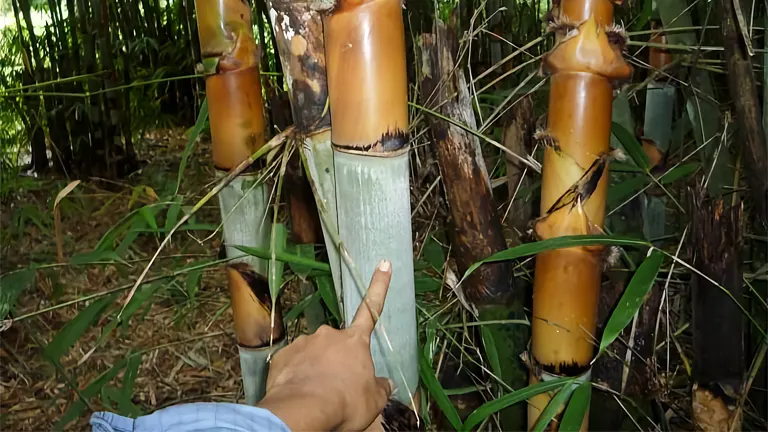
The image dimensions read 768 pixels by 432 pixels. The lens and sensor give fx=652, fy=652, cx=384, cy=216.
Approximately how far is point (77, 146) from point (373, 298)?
182 centimetres

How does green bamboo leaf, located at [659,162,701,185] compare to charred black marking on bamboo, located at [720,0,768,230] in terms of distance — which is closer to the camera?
charred black marking on bamboo, located at [720,0,768,230]

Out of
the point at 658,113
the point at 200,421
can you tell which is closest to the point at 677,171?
the point at 658,113

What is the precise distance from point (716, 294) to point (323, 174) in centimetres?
39

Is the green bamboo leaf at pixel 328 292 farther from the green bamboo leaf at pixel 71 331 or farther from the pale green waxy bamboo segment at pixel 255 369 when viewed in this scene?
the green bamboo leaf at pixel 71 331

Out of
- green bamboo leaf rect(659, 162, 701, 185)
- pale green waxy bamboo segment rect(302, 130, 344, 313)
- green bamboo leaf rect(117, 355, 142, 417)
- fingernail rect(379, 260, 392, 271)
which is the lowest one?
green bamboo leaf rect(117, 355, 142, 417)

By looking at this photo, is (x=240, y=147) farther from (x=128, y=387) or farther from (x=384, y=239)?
(x=128, y=387)

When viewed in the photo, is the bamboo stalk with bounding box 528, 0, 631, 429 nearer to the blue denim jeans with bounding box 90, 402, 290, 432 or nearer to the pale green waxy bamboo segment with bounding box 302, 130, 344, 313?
the pale green waxy bamboo segment with bounding box 302, 130, 344, 313

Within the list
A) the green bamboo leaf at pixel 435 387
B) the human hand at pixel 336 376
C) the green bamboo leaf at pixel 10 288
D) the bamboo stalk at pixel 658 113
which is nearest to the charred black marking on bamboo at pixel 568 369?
the green bamboo leaf at pixel 435 387

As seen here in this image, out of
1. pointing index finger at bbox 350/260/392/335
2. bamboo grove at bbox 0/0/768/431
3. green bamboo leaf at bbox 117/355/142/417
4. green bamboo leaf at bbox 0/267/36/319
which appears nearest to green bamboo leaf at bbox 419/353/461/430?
bamboo grove at bbox 0/0/768/431

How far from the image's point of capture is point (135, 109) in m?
2.06

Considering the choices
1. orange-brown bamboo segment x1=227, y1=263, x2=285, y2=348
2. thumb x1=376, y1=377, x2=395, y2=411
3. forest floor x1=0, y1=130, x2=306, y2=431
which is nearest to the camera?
thumb x1=376, y1=377, x2=395, y2=411

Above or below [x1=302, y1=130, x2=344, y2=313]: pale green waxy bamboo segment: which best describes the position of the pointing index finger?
below

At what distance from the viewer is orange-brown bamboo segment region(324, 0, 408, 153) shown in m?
0.41

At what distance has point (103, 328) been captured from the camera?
4.35 ft
